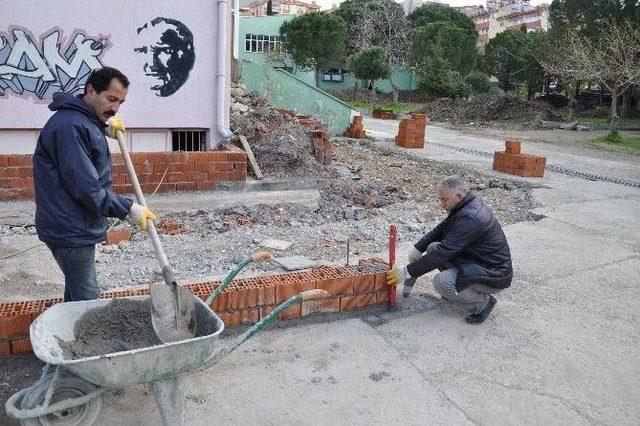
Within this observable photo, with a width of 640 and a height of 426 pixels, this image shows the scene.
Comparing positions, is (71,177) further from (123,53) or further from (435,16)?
(435,16)

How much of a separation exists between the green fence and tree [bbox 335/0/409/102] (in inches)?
1082

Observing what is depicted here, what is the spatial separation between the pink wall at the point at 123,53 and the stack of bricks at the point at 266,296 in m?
6.07

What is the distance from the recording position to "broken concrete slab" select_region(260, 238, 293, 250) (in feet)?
19.6

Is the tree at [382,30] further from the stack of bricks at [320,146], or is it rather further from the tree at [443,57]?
the stack of bricks at [320,146]

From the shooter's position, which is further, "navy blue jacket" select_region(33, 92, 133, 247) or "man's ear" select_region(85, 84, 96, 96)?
"man's ear" select_region(85, 84, 96, 96)

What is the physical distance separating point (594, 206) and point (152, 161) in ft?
23.1

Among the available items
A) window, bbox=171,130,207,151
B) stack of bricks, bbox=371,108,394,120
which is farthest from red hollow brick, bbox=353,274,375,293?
stack of bricks, bbox=371,108,394,120

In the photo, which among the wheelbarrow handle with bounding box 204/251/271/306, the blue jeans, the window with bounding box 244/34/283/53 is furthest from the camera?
the window with bounding box 244/34/283/53

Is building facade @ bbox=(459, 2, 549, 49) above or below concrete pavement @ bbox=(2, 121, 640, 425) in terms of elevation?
above

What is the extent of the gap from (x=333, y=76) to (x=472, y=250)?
46853 millimetres

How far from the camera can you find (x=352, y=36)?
48125 mm

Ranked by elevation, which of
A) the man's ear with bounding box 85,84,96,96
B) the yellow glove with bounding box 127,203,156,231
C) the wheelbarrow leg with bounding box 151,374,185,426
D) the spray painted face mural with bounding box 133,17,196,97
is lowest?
the wheelbarrow leg with bounding box 151,374,185,426

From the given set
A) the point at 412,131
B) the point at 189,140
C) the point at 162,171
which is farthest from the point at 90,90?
the point at 412,131

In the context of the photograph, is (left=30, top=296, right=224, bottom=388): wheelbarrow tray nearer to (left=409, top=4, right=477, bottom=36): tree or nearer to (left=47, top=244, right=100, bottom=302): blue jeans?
(left=47, top=244, right=100, bottom=302): blue jeans
